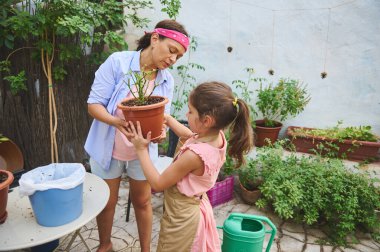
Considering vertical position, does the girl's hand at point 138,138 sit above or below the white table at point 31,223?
above

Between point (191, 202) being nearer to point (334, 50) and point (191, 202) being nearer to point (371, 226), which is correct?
point (371, 226)

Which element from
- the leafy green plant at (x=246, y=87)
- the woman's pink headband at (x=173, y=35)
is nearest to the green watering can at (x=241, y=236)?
the woman's pink headband at (x=173, y=35)

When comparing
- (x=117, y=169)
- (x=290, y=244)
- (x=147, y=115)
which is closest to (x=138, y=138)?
(x=147, y=115)

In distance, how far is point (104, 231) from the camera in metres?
2.47

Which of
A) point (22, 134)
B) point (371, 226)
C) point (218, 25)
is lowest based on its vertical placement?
point (371, 226)

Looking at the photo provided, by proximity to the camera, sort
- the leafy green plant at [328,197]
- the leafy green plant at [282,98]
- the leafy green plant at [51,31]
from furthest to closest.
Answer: the leafy green plant at [282,98] → the leafy green plant at [51,31] → the leafy green plant at [328,197]

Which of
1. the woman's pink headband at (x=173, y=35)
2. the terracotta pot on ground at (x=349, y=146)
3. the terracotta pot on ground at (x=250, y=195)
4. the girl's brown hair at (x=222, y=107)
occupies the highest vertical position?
the woman's pink headband at (x=173, y=35)

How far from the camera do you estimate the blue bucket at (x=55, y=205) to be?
1.51 metres

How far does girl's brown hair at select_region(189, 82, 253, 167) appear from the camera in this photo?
1.61m

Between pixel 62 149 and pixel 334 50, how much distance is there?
3.95 metres

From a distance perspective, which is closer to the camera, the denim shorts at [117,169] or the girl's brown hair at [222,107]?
the girl's brown hair at [222,107]

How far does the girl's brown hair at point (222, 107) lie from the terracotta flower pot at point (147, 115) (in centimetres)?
20

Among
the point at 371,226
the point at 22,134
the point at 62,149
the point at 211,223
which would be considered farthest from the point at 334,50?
the point at 22,134

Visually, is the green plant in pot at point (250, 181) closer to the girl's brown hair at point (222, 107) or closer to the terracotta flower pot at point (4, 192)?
the girl's brown hair at point (222, 107)
